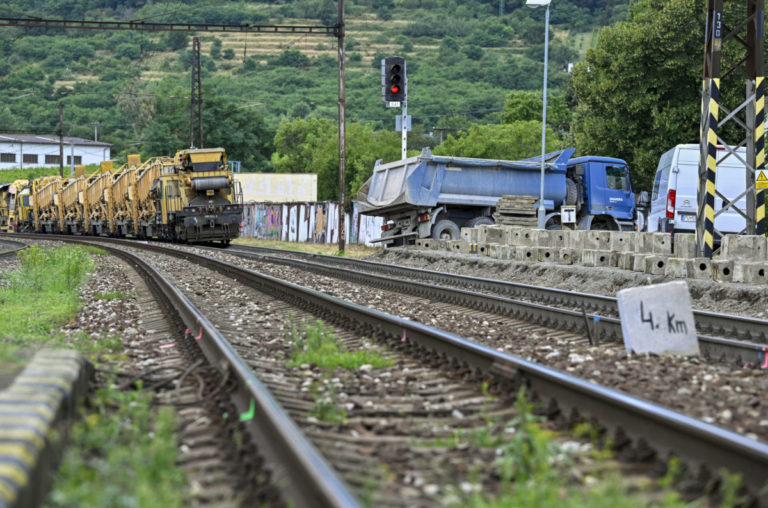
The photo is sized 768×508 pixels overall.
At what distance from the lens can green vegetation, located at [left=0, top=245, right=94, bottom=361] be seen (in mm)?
8367

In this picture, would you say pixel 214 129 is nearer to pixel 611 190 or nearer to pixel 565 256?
pixel 611 190

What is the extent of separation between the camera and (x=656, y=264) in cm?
1517

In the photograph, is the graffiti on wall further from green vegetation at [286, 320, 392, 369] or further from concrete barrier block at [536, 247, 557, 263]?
green vegetation at [286, 320, 392, 369]

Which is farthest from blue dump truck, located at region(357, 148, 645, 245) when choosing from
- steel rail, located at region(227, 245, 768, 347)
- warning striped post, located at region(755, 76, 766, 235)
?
warning striped post, located at region(755, 76, 766, 235)

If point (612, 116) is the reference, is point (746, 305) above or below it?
below

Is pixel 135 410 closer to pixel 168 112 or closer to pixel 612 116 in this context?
pixel 612 116

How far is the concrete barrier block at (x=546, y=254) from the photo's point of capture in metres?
20.1

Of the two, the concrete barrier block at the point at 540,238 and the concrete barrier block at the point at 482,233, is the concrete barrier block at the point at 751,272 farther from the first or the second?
the concrete barrier block at the point at 482,233

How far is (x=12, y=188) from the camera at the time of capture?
62062mm

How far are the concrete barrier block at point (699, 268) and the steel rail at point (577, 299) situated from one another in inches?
90.9

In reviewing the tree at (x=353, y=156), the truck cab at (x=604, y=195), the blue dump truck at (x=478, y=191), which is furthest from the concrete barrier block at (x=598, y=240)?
the tree at (x=353, y=156)

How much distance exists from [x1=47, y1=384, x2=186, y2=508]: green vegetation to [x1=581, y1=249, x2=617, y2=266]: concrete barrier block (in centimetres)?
1328

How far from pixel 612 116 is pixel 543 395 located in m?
37.5

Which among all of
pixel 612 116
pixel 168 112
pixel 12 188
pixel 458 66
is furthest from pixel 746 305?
pixel 458 66
